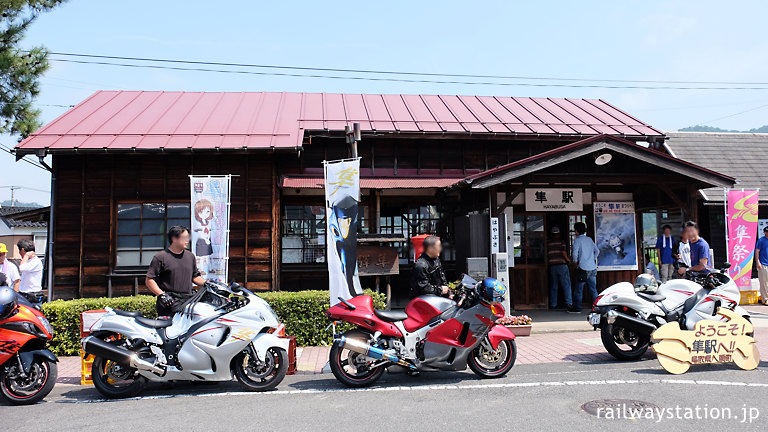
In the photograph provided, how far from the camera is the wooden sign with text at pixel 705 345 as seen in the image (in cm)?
605

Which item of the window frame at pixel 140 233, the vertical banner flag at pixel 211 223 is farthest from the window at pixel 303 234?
the window frame at pixel 140 233

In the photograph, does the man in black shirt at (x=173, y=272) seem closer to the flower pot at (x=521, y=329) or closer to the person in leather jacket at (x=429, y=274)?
the person in leather jacket at (x=429, y=274)

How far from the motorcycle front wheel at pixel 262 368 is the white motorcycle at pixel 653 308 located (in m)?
4.20

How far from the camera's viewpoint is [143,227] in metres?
10.9

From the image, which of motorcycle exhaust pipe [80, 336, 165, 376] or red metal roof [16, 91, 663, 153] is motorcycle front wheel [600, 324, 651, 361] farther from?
red metal roof [16, 91, 663, 153]

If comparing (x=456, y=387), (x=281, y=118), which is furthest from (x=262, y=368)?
(x=281, y=118)

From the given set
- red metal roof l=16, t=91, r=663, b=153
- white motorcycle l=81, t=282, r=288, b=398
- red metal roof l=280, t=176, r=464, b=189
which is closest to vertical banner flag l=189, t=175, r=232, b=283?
red metal roof l=16, t=91, r=663, b=153

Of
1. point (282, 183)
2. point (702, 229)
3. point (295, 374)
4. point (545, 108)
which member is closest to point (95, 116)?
point (282, 183)

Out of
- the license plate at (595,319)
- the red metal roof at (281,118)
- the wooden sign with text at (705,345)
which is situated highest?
the red metal roof at (281,118)

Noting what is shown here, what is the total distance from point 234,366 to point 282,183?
5.62 meters

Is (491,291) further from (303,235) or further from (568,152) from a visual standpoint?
(303,235)

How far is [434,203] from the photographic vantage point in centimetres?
1228

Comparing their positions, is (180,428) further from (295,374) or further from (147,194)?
(147,194)

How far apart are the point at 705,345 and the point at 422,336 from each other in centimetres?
350
